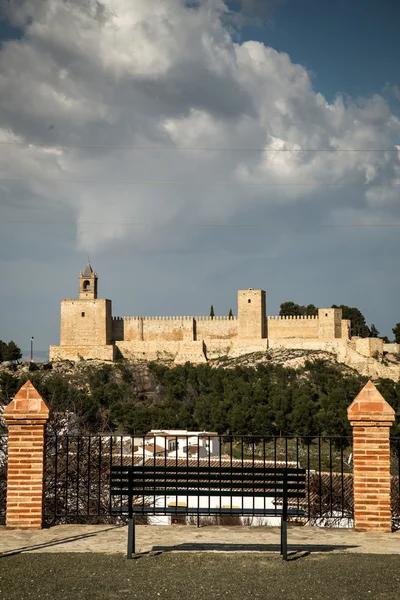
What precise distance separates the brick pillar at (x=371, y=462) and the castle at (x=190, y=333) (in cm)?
4198

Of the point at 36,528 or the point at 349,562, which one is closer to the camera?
the point at 349,562

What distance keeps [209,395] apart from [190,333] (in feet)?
38.8

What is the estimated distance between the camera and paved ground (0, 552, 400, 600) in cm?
424

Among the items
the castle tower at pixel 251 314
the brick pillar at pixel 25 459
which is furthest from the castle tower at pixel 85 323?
the brick pillar at pixel 25 459

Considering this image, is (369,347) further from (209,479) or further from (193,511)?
(209,479)

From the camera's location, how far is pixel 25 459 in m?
5.91

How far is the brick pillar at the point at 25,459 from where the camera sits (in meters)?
5.85

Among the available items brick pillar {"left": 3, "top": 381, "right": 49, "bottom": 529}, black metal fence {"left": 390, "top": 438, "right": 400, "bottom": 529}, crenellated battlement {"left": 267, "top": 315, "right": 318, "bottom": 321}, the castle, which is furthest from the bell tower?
brick pillar {"left": 3, "top": 381, "right": 49, "bottom": 529}

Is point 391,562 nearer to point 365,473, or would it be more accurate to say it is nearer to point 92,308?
point 365,473

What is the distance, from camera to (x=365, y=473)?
5.84 m

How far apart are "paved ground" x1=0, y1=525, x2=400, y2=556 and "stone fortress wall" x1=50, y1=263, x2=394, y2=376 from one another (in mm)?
42033

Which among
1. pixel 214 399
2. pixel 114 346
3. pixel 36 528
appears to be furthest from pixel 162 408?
pixel 36 528

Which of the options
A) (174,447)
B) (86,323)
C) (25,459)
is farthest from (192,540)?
(86,323)

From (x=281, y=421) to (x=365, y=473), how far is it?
2796 cm
